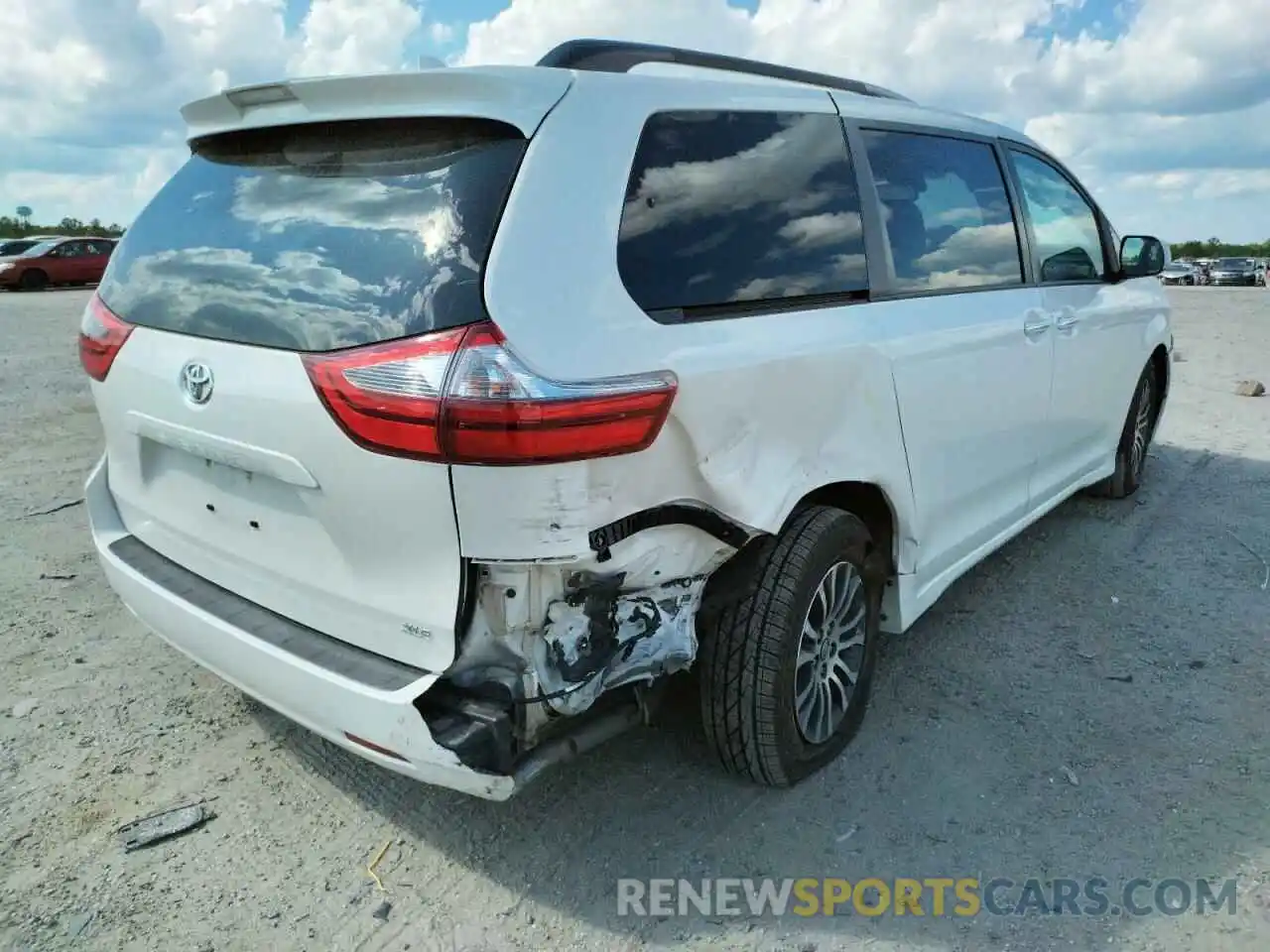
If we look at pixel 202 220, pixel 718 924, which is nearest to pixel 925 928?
pixel 718 924

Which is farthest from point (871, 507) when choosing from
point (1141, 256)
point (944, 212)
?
point (1141, 256)

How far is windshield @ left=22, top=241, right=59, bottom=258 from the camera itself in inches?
981

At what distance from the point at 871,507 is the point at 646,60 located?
1506 millimetres

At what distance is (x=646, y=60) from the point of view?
2.55m

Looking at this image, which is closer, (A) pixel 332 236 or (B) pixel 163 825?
(A) pixel 332 236

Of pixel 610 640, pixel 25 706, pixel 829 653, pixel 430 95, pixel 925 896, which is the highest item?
pixel 430 95

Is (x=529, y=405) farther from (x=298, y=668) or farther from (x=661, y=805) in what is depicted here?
(x=661, y=805)

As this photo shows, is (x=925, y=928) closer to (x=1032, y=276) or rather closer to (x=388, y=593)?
(x=388, y=593)

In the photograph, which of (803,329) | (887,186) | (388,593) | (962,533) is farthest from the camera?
(962,533)

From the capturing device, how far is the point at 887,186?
3.05 meters

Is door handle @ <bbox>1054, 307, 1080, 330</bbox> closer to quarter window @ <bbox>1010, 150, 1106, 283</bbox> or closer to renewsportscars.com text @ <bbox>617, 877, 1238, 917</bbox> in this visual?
quarter window @ <bbox>1010, 150, 1106, 283</bbox>

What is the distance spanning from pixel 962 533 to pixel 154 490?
8.80 ft

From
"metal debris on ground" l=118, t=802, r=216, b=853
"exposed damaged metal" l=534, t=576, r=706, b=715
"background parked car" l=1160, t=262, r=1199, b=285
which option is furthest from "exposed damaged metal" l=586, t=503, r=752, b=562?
"background parked car" l=1160, t=262, r=1199, b=285

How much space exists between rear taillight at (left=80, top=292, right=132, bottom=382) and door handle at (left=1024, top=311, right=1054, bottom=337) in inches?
123
